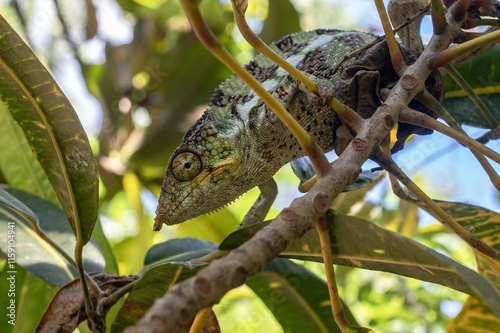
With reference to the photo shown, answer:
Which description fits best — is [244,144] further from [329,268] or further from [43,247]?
[329,268]

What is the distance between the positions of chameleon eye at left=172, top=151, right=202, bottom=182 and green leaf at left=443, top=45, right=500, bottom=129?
0.52 metres

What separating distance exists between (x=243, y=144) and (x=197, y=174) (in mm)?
117

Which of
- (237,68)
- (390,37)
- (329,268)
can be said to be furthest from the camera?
(390,37)

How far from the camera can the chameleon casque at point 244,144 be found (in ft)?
4.05

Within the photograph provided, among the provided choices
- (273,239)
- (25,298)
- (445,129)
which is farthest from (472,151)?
(25,298)

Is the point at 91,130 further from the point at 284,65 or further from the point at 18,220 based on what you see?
the point at 284,65

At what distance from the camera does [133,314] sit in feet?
2.88

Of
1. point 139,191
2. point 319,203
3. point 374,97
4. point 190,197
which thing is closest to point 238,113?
point 190,197

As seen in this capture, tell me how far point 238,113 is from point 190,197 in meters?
0.21

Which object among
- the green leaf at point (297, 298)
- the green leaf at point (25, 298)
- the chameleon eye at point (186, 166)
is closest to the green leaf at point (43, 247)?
the green leaf at point (25, 298)

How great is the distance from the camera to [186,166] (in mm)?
1261

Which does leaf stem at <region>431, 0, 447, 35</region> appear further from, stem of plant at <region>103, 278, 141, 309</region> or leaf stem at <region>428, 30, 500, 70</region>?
stem of plant at <region>103, 278, 141, 309</region>

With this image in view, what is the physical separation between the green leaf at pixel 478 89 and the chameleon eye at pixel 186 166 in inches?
20.6

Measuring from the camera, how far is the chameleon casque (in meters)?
1.23
